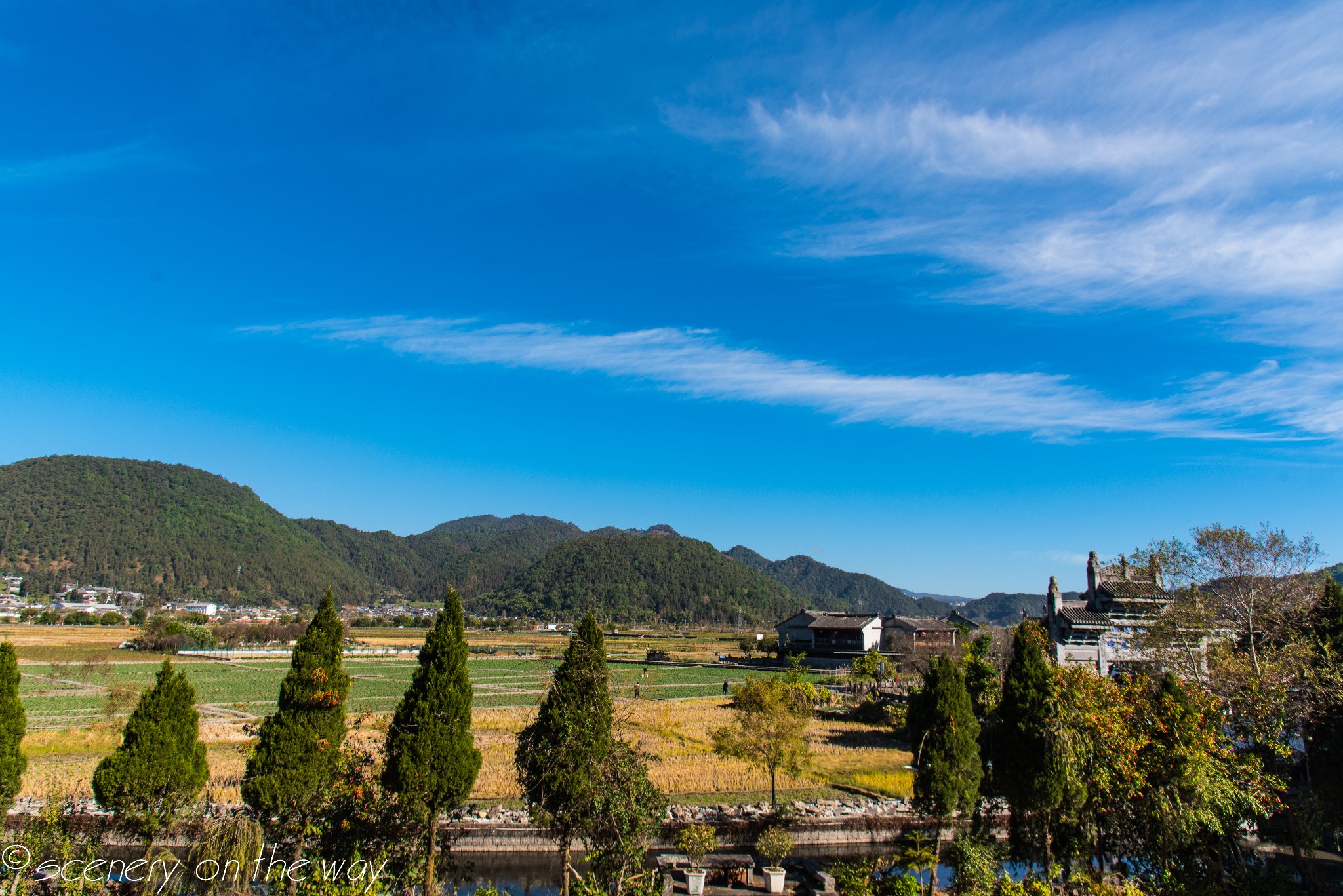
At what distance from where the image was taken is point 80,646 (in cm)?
7250

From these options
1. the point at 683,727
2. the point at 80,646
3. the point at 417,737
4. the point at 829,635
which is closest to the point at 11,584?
the point at 80,646

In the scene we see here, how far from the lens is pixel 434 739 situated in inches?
518

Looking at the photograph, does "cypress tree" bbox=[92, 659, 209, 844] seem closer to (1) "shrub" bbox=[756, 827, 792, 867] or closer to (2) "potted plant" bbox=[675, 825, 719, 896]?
(2) "potted plant" bbox=[675, 825, 719, 896]

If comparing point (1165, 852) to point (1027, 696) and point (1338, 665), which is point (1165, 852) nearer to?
point (1027, 696)

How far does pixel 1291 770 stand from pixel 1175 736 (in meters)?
14.4

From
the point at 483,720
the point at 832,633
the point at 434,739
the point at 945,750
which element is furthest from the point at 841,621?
the point at 434,739

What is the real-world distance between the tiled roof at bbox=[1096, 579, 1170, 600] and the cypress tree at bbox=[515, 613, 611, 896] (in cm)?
2274

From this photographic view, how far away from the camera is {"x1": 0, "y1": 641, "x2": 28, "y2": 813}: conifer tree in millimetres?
13383

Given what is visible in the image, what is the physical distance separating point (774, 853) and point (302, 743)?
1019 centimetres

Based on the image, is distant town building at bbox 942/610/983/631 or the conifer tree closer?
the conifer tree

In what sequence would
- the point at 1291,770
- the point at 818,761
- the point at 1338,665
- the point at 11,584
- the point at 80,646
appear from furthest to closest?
the point at 11,584
the point at 80,646
the point at 818,761
the point at 1291,770
the point at 1338,665

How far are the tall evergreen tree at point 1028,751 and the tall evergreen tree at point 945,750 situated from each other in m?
1.03

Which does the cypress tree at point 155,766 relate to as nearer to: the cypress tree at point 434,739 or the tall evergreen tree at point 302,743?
the tall evergreen tree at point 302,743

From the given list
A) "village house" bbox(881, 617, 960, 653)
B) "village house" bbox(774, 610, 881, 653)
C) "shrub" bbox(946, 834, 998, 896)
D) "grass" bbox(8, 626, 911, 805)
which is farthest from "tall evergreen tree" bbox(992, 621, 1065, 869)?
"village house" bbox(774, 610, 881, 653)
